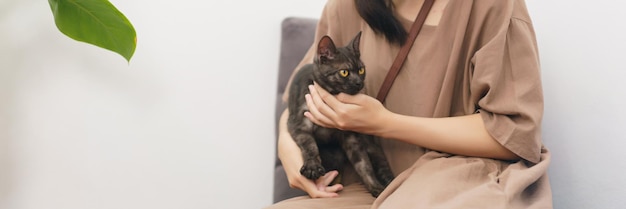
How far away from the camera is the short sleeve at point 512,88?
2.83ft

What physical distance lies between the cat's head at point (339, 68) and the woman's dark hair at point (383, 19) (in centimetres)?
7

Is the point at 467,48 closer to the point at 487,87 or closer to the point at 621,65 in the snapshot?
the point at 487,87

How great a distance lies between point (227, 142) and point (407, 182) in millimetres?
710

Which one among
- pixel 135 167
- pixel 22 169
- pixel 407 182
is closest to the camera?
pixel 407 182

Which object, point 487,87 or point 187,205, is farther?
point 187,205

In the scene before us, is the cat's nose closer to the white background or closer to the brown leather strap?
the brown leather strap

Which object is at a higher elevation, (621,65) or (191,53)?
(621,65)

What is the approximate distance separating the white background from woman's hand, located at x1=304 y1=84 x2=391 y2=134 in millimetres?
491

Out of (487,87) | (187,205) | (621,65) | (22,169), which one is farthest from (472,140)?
(22,169)

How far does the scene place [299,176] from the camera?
101 centimetres

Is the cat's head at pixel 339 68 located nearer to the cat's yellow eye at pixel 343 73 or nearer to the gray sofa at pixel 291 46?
the cat's yellow eye at pixel 343 73

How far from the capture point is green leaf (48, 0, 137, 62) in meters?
1.05

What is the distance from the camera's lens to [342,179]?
1.08 metres

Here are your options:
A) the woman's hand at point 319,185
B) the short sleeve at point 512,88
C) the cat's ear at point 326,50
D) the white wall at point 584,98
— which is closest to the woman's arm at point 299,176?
the woman's hand at point 319,185
